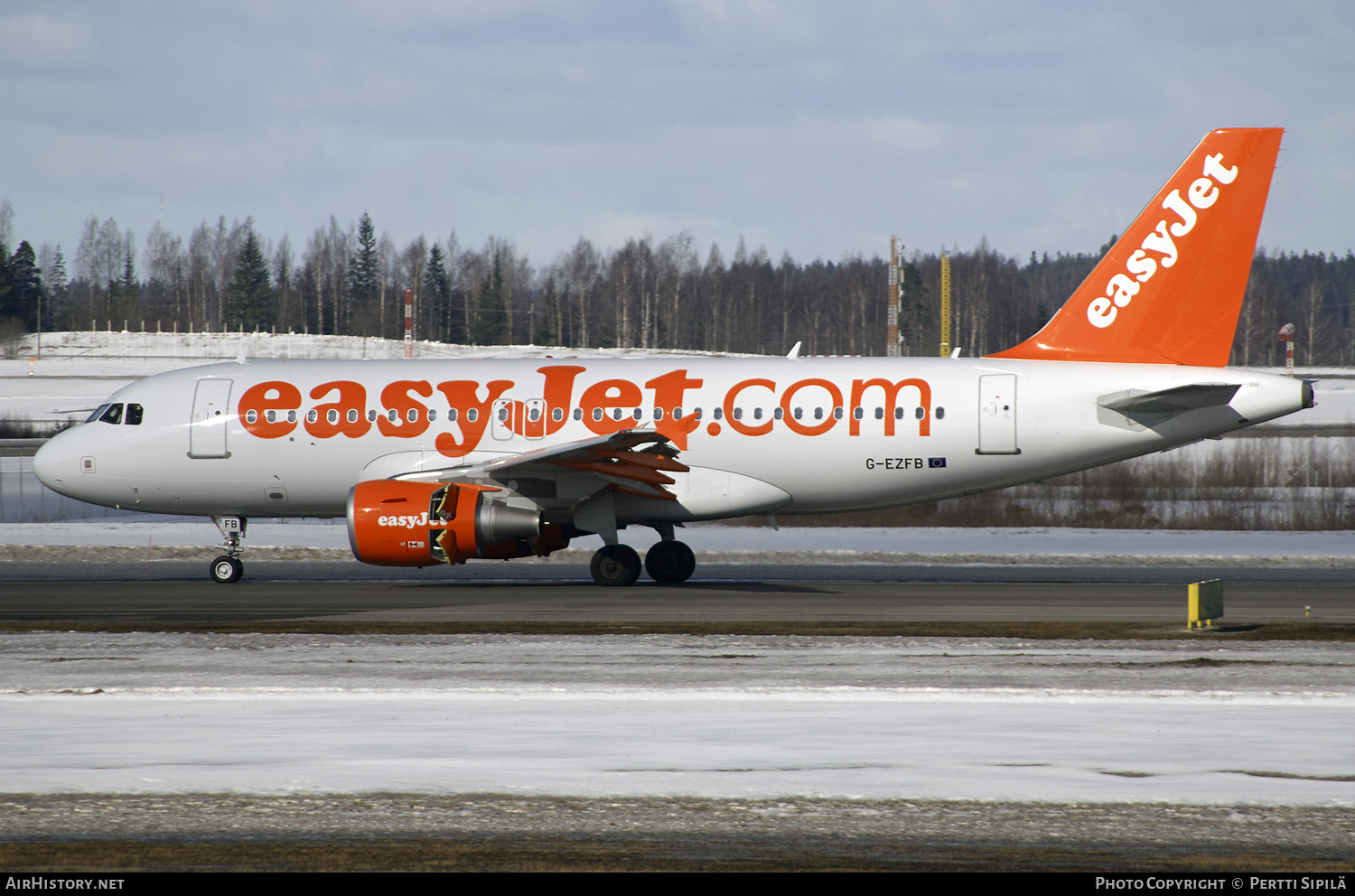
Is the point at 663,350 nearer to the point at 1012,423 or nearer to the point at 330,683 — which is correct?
the point at 1012,423

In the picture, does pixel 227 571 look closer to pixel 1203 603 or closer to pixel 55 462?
pixel 55 462

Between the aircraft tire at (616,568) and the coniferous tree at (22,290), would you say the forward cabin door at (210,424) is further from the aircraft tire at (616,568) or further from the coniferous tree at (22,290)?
the coniferous tree at (22,290)

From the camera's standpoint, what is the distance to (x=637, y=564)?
2084 centimetres

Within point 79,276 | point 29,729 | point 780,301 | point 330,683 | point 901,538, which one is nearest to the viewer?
point 29,729

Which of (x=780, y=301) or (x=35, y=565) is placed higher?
(x=780, y=301)

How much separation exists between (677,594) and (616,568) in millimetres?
1660

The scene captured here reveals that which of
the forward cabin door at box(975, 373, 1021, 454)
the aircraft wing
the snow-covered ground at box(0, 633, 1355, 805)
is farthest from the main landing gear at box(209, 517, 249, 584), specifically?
the forward cabin door at box(975, 373, 1021, 454)

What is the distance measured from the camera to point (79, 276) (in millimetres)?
155750

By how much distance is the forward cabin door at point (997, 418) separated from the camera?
2036cm

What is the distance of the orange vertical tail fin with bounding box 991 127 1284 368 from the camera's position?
20.4m

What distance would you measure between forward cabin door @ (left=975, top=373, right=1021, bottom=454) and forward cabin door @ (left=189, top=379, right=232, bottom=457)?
12.9 m

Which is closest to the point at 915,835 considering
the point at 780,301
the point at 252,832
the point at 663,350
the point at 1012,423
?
the point at 252,832

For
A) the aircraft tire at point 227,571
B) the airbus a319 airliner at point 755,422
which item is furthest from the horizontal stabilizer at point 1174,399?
the aircraft tire at point 227,571

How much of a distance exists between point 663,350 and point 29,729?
96.2 m
